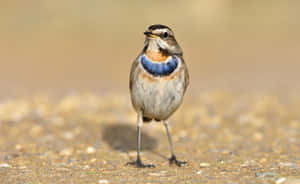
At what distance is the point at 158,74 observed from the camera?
6359mm

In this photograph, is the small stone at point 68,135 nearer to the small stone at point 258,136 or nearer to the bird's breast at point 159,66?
the bird's breast at point 159,66

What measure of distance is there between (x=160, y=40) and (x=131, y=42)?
12.5 meters

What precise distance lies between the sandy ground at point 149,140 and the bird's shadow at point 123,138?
0.05ft

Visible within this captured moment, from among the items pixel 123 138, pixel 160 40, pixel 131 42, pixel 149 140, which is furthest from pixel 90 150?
pixel 131 42

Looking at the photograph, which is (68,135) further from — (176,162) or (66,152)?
(176,162)

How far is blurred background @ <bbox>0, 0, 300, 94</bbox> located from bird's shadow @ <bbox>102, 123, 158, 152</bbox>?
337cm

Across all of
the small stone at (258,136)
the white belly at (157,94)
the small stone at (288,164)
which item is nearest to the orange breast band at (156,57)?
the white belly at (157,94)

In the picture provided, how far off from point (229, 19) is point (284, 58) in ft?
17.3

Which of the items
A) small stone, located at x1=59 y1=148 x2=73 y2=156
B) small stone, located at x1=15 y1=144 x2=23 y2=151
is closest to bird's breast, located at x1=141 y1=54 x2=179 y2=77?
small stone, located at x1=59 y1=148 x2=73 y2=156

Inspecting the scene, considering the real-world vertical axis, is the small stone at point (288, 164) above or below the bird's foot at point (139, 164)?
below

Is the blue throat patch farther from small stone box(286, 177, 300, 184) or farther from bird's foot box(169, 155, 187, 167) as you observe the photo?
small stone box(286, 177, 300, 184)

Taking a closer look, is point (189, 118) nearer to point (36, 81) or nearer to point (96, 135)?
point (96, 135)

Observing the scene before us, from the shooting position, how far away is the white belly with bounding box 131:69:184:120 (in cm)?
638

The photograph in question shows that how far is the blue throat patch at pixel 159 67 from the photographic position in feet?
20.9
